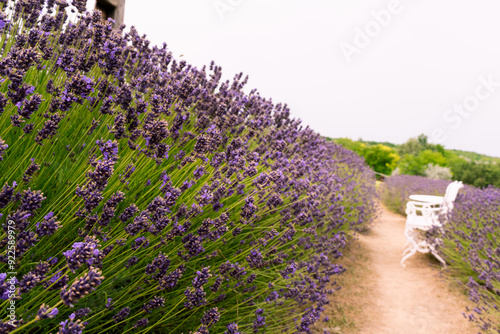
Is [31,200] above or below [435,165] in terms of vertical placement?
below

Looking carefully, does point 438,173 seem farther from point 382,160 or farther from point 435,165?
point 382,160

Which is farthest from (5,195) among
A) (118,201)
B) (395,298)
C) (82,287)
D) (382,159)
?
(382,159)

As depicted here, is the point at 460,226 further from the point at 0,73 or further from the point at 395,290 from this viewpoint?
the point at 0,73

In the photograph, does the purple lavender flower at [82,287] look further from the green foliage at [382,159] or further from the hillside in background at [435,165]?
the green foliage at [382,159]

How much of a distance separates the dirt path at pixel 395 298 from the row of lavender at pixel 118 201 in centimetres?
87

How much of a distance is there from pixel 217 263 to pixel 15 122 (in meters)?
1.40

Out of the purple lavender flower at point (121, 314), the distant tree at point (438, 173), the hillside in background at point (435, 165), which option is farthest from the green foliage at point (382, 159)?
the purple lavender flower at point (121, 314)

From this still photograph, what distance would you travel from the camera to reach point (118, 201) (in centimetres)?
124

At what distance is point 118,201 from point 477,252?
464 centimetres

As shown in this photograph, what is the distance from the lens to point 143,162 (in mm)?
1865

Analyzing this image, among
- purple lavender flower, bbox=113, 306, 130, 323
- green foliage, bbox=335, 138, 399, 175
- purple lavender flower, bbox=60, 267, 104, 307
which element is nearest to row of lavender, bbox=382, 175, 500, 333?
purple lavender flower, bbox=113, 306, 130, 323

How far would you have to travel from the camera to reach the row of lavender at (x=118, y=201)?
1.08 meters

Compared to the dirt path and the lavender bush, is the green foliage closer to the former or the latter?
the lavender bush

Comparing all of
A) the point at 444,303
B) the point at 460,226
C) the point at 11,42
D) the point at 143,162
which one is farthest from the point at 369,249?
the point at 11,42
